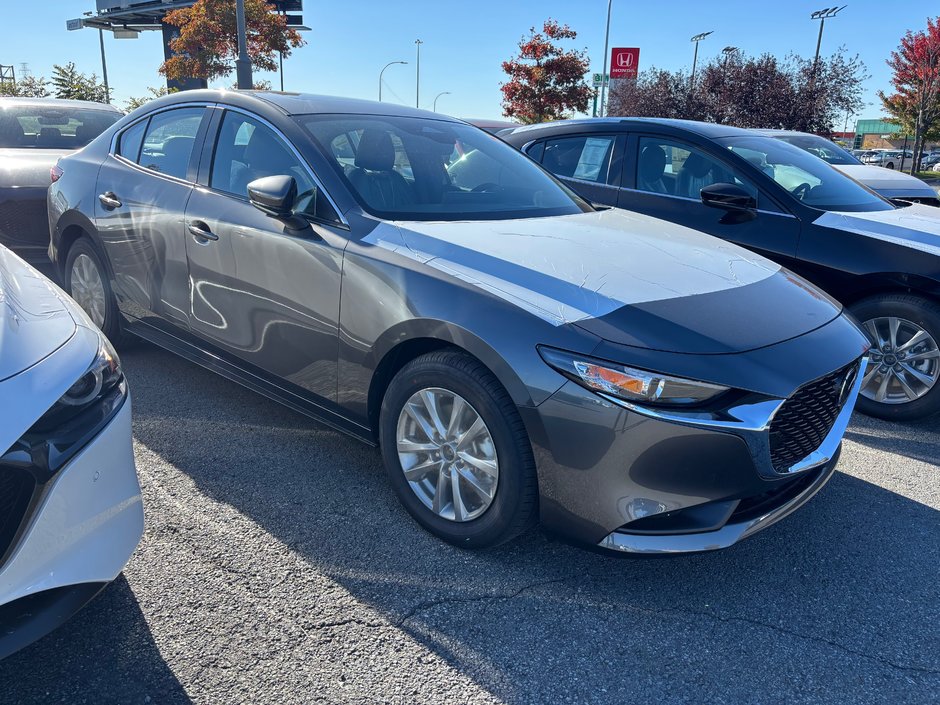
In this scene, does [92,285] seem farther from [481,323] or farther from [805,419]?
[805,419]

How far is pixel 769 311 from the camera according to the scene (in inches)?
105

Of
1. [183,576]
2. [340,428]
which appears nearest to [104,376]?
[183,576]

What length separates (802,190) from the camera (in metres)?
4.78

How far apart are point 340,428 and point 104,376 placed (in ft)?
3.82

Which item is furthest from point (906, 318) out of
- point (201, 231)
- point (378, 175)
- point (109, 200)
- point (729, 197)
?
point (109, 200)

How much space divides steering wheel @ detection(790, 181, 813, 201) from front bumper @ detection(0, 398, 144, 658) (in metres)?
4.14

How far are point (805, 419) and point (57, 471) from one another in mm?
2204

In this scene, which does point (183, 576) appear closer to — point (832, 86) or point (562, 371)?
point (562, 371)

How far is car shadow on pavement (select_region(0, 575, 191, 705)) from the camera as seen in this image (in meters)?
2.00

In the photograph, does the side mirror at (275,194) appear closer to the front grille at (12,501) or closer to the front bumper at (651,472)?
the front bumper at (651,472)

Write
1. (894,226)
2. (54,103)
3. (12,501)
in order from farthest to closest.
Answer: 1. (54,103)
2. (894,226)
3. (12,501)

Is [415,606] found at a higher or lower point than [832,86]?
lower

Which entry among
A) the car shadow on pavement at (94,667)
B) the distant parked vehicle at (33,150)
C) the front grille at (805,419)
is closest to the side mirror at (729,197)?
the front grille at (805,419)

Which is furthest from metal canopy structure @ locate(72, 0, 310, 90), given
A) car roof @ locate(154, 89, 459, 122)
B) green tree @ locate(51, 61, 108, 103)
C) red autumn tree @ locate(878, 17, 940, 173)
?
car roof @ locate(154, 89, 459, 122)
